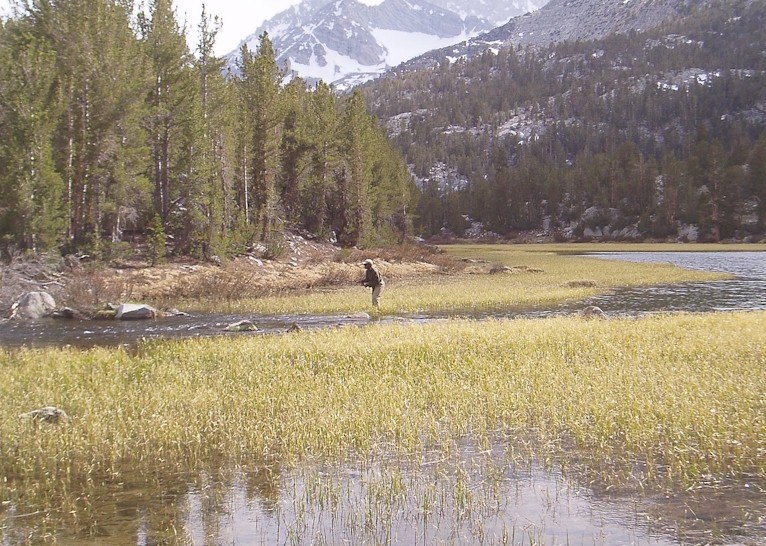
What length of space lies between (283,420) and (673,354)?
32.5 ft

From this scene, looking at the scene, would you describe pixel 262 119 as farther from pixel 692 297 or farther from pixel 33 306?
pixel 692 297

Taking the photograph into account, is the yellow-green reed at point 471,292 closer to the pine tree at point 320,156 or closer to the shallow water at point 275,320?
the shallow water at point 275,320

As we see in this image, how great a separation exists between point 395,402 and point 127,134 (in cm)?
3349

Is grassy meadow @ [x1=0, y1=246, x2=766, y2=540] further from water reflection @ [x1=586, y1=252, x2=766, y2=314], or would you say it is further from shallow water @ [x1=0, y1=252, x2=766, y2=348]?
water reflection @ [x1=586, y1=252, x2=766, y2=314]

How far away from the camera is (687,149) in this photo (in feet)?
601

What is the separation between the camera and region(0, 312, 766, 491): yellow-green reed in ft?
29.8

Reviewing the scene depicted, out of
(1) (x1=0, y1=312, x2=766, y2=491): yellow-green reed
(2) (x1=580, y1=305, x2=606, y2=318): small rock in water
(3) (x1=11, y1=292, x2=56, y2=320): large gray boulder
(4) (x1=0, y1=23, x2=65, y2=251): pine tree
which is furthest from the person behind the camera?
(4) (x1=0, y1=23, x2=65, y2=251): pine tree

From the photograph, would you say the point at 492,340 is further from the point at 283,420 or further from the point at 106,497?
the point at 106,497

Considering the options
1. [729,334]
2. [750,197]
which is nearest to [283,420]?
[729,334]

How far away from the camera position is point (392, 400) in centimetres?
1159

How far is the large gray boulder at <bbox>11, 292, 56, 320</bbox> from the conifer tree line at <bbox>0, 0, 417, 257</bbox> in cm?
668

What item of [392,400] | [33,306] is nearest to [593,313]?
[392,400]

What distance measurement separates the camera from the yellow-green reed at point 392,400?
9.08 metres

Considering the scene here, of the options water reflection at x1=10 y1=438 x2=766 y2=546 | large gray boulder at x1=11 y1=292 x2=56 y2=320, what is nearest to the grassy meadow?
water reflection at x1=10 y1=438 x2=766 y2=546
